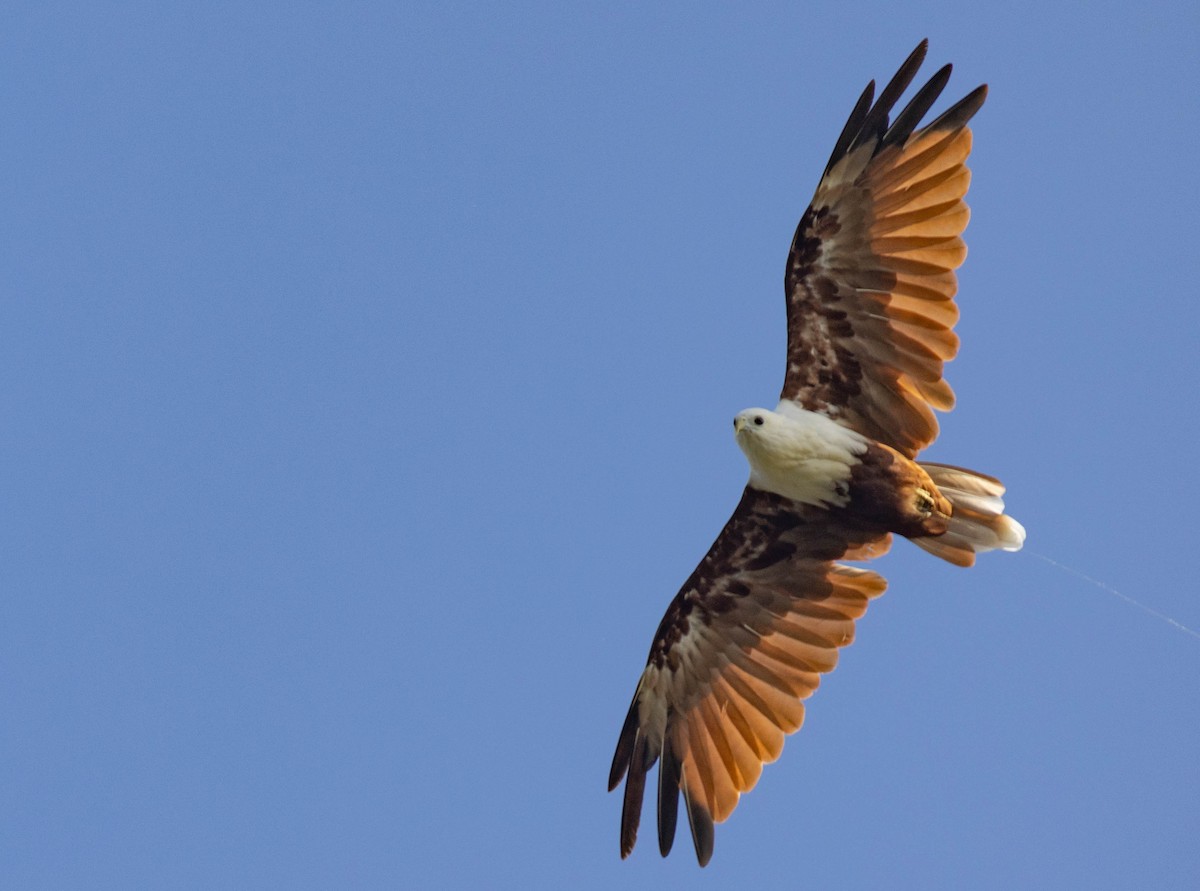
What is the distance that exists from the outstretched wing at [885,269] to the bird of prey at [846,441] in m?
0.01

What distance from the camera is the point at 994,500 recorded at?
35.7 feet

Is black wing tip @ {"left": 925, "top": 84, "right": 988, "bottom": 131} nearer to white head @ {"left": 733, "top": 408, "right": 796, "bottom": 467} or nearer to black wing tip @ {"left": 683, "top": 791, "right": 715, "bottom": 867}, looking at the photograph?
white head @ {"left": 733, "top": 408, "right": 796, "bottom": 467}

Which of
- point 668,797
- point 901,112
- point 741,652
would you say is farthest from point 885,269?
point 668,797

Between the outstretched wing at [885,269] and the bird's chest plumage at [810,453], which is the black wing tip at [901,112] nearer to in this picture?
the outstretched wing at [885,269]

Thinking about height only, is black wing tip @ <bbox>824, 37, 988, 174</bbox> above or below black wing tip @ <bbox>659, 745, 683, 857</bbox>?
above

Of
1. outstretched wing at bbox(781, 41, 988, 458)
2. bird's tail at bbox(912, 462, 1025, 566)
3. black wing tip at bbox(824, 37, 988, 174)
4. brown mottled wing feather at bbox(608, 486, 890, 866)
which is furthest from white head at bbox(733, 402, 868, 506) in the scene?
black wing tip at bbox(824, 37, 988, 174)

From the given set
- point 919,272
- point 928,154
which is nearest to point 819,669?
point 919,272

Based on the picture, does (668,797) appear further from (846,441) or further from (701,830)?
(846,441)

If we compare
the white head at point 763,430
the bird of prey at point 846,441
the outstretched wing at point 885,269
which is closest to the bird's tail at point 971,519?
the bird of prey at point 846,441

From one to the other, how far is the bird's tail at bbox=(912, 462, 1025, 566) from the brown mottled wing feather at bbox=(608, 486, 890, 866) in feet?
2.20

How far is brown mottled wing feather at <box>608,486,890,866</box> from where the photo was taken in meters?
11.6

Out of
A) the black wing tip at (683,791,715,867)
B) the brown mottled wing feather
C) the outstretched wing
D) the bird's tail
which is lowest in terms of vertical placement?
the black wing tip at (683,791,715,867)

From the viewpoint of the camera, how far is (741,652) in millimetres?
12039

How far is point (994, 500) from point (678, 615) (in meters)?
2.73
